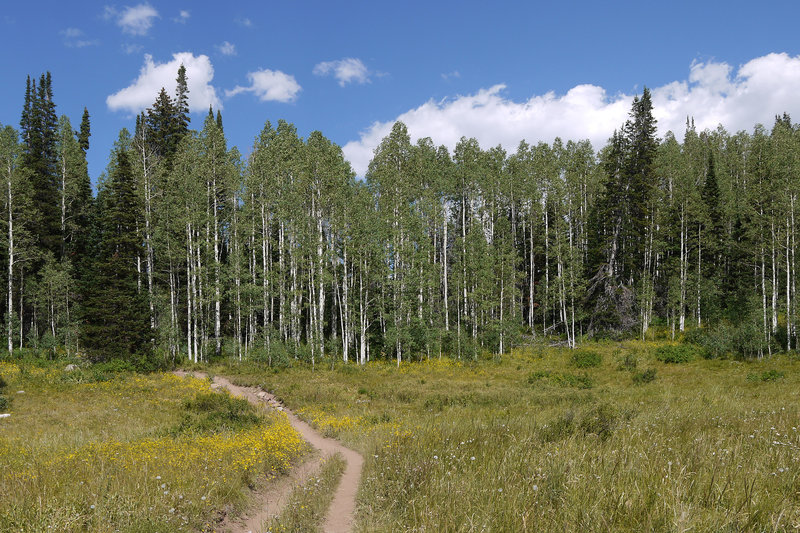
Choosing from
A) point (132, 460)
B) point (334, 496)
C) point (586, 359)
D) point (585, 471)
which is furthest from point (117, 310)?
point (586, 359)

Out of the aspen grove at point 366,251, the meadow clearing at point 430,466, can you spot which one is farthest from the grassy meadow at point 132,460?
the aspen grove at point 366,251

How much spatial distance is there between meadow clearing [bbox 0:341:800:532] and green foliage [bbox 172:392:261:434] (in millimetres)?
99

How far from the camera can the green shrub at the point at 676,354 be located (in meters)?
29.9

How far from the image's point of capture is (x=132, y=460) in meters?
8.33

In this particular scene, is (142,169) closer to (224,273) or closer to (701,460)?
(224,273)

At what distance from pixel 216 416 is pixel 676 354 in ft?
107

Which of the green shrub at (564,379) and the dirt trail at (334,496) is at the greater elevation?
the dirt trail at (334,496)

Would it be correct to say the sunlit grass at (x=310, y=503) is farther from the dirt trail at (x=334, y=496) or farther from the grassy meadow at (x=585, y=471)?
the grassy meadow at (x=585, y=471)

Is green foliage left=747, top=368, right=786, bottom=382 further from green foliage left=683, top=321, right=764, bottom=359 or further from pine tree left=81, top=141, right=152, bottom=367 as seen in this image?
pine tree left=81, top=141, right=152, bottom=367

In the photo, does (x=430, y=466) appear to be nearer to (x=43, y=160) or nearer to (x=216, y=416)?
(x=216, y=416)

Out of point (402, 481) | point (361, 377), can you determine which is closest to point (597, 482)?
point (402, 481)

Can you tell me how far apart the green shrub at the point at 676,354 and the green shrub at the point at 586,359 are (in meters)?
4.39

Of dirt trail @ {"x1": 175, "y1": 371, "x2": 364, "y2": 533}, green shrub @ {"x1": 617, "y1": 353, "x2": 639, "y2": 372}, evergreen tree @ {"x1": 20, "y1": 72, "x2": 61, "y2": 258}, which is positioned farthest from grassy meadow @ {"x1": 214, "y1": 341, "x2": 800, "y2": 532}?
evergreen tree @ {"x1": 20, "y1": 72, "x2": 61, "y2": 258}

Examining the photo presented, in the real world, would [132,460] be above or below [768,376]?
above
